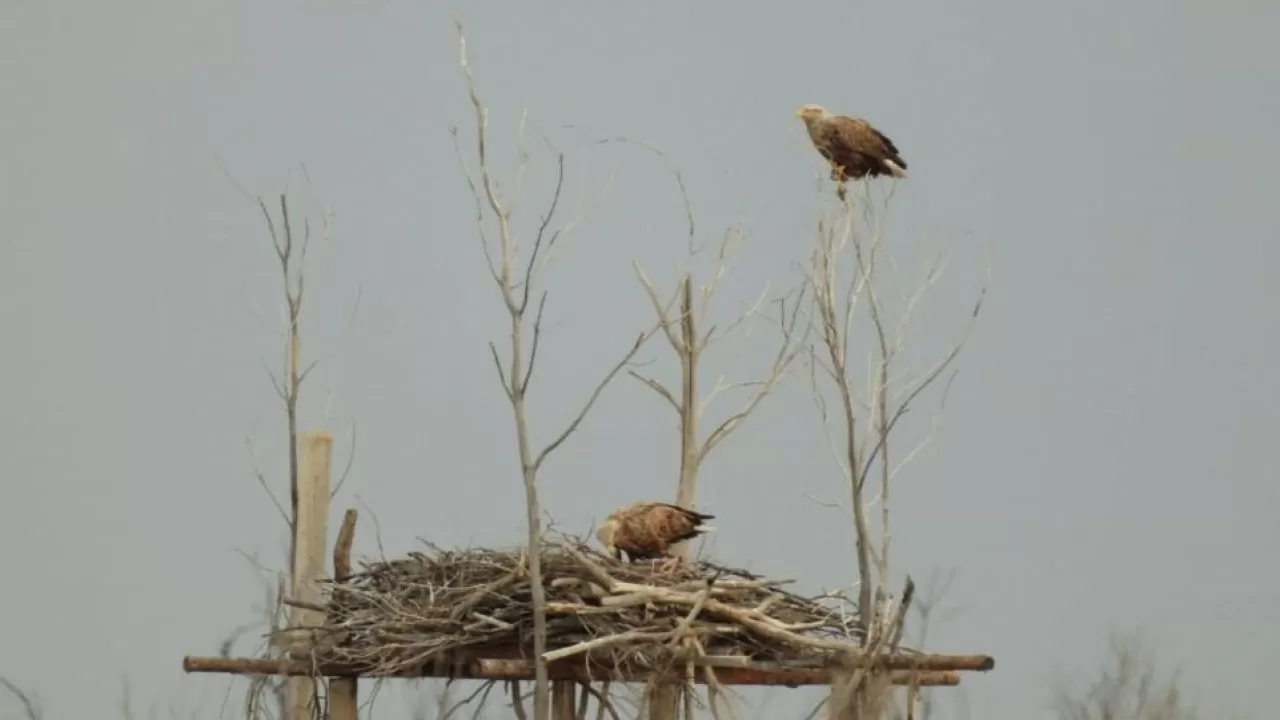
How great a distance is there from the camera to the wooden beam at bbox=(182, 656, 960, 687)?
21.5 feet

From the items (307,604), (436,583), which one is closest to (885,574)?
(436,583)

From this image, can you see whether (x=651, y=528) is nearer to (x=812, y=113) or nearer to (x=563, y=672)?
(x=563, y=672)

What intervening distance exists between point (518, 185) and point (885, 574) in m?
1.83

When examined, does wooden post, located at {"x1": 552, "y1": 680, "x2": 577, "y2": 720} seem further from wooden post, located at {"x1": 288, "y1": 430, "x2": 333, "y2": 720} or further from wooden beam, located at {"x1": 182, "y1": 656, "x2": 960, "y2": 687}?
wooden post, located at {"x1": 288, "y1": 430, "x2": 333, "y2": 720}

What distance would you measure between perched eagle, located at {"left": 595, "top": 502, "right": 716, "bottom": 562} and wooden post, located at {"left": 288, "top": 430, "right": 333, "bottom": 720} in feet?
4.52

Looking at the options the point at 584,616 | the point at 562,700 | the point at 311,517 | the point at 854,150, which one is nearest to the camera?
the point at 584,616

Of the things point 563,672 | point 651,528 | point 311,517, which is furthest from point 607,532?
point 311,517

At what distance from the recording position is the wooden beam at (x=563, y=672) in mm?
6559

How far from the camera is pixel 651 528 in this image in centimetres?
683

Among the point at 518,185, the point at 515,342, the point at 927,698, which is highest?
the point at 518,185

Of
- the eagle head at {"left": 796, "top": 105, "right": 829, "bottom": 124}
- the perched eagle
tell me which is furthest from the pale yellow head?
the perched eagle

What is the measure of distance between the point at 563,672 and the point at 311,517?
150 cm

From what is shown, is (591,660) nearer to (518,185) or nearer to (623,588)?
(623,588)

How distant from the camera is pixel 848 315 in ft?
23.8
